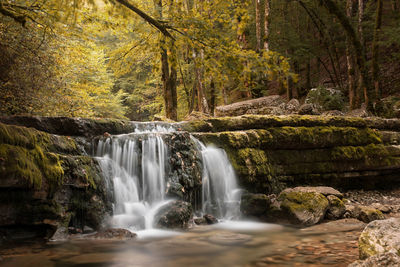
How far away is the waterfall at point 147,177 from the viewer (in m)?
6.64

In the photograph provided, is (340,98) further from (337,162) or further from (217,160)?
(217,160)

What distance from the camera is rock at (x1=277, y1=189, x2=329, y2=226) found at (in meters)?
6.74

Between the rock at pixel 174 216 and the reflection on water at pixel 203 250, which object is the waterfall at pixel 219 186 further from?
the reflection on water at pixel 203 250

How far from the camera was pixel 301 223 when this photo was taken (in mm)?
6715

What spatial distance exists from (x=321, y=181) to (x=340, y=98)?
6538mm

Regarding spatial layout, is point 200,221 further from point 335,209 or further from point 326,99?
point 326,99

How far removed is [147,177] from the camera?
7.48 metres

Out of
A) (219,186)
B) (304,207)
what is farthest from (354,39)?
(219,186)

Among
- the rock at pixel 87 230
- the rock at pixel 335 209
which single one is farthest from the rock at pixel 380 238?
the rock at pixel 87 230

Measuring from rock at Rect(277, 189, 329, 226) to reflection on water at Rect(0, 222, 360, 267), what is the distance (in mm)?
557

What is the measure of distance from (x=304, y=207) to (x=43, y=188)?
223 inches

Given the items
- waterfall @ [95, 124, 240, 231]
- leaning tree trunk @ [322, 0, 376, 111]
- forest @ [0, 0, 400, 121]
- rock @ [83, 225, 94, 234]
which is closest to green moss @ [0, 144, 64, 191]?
rock @ [83, 225, 94, 234]

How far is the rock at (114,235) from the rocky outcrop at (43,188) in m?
0.44

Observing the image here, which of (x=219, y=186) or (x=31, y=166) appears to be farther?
(x=219, y=186)
